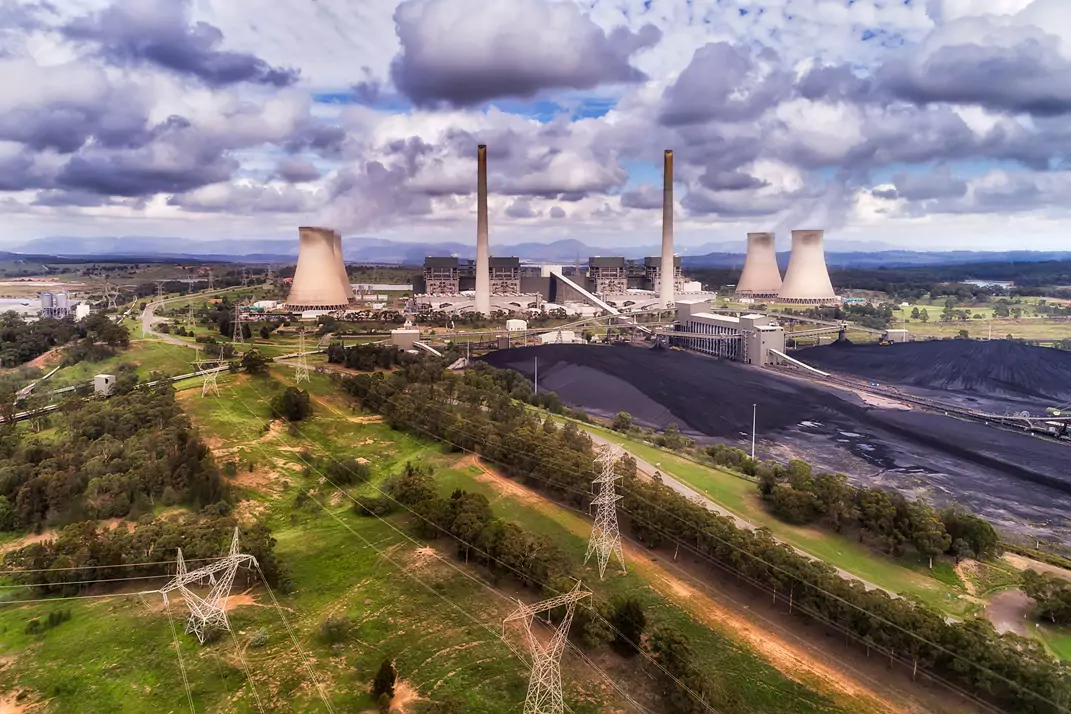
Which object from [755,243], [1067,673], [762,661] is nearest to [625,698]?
[762,661]

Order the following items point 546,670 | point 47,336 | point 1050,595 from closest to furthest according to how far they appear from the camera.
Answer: point 546,670, point 1050,595, point 47,336

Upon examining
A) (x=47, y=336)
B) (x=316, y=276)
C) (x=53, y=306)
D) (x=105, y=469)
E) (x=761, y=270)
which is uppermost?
(x=761, y=270)

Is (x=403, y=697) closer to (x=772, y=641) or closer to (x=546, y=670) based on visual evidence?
(x=546, y=670)

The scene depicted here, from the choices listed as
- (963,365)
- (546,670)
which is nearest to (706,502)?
(546,670)

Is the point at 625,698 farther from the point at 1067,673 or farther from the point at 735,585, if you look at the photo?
the point at 1067,673

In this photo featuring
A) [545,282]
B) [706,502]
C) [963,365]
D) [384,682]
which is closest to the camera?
[384,682]

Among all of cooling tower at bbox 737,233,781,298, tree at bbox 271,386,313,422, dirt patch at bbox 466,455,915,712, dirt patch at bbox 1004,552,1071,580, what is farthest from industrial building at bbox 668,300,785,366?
tree at bbox 271,386,313,422
